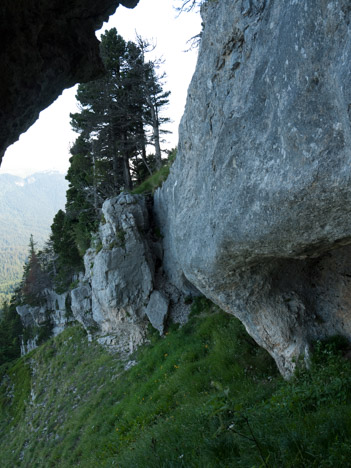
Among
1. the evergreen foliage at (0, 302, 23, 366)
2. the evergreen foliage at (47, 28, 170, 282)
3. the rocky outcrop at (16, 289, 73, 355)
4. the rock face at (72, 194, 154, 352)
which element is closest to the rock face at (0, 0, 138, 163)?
the rock face at (72, 194, 154, 352)

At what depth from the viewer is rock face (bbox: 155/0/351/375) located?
421 centimetres

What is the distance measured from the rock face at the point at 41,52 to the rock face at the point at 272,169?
2.42 meters

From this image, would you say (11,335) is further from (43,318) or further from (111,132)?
(111,132)

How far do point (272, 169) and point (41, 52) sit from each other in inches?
136

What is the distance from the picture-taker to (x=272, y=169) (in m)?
4.94

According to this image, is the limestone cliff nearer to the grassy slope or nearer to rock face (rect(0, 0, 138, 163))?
the grassy slope

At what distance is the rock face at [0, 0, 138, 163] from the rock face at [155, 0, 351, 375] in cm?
242

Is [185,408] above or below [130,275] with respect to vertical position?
below

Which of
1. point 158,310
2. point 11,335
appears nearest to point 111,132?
point 158,310

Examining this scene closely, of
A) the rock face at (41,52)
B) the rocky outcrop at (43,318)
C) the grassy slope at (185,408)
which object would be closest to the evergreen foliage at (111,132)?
the rocky outcrop at (43,318)

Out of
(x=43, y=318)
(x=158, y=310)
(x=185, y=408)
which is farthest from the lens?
(x=43, y=318)

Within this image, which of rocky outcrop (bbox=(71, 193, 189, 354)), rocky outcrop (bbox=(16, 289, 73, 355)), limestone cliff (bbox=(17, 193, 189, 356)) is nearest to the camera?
limestone cliff (bbox=(17, 193, 189, 356))

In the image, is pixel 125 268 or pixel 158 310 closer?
pixel 158 310

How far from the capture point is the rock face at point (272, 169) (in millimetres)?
4207
